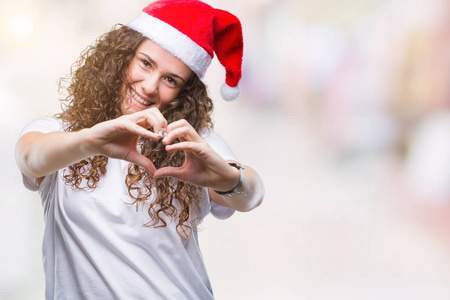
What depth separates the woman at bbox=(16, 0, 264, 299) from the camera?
118 cm

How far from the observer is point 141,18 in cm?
135

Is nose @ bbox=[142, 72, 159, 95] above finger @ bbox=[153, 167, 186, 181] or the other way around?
above

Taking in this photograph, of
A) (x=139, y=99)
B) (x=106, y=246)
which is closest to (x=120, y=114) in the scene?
(x=139, y=99)

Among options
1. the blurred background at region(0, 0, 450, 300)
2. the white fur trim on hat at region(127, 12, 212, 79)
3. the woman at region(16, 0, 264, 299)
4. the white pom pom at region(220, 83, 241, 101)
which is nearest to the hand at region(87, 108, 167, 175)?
the woman at region(16, 0, 264, 299)

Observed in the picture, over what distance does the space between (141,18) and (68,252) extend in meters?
0.59

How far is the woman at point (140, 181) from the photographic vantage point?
118cm

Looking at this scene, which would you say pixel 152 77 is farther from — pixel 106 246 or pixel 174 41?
pixel 106 246

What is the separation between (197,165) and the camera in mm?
1025

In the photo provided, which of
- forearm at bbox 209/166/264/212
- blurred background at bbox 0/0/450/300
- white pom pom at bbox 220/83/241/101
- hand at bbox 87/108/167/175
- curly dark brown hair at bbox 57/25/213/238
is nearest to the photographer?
hand at bbox 87/108/167/175

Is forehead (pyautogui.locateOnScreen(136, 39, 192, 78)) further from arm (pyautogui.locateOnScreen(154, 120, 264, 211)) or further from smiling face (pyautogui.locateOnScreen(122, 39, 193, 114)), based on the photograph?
arm (pyautogui.locateOnScreen(154, 120, 264, 211))

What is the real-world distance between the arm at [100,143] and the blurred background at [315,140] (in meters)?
1.18

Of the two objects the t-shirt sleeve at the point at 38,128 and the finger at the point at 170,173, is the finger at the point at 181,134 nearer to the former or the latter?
the finger at the point at 170,173

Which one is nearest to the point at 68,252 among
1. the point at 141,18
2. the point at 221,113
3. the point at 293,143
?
the point at 141,18

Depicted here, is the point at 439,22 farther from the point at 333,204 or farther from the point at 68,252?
the point at 68,252
